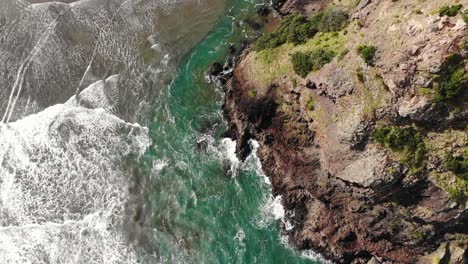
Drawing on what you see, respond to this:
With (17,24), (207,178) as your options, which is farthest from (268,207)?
(17,24)

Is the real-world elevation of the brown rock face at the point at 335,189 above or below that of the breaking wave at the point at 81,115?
below

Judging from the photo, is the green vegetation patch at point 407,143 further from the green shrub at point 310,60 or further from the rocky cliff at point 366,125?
the green shrub at point 310,60

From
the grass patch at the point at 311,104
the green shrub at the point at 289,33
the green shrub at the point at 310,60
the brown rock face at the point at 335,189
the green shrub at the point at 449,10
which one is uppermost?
the green shrub at the point at 449,10

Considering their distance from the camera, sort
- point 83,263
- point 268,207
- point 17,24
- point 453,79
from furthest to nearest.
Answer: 1. point 17,24
2. point 268,207
3. point 83,263
4. point 453,79

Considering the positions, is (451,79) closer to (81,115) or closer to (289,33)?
(289,33)

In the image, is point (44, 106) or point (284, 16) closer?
point (44, 106)

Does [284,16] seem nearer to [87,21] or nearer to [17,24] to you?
[87,21]

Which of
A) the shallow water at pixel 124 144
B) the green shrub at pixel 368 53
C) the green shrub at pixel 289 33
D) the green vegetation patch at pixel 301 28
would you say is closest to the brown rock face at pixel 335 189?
the shallow water at pixel 124 144
